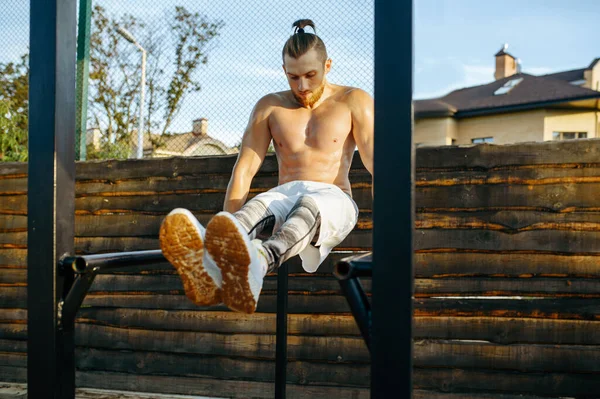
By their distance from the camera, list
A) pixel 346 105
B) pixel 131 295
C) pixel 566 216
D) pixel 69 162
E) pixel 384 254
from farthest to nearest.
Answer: pixel 131 295 < pixel 566 216 < pixel 346 105 < pixel 69 162 < pixel 384 254

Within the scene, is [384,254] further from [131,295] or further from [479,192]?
[131,295]

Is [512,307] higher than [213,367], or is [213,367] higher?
[512,307]

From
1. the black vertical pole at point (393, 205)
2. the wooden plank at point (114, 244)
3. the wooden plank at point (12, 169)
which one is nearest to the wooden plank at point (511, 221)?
the wooden plank at point (114, 244)

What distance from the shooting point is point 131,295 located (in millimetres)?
2836

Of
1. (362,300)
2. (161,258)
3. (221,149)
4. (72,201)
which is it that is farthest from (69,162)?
(221,149)

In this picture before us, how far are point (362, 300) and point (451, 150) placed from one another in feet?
4.98

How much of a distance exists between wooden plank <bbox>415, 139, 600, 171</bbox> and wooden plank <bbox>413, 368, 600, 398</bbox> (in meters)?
0.85

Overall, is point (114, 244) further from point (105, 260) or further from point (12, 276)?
Answer: point (105, 260)

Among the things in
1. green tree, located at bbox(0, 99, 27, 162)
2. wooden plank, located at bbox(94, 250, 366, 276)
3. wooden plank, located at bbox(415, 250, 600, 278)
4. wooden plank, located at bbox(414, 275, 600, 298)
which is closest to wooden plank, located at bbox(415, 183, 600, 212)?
wooden plank, located at bbox(415, 250, 600, 278)

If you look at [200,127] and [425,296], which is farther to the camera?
[200,127]

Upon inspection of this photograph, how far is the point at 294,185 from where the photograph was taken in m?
1.86

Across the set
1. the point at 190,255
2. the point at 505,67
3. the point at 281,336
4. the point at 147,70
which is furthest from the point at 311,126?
the point at 505,67

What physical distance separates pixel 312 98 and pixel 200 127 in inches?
43.6

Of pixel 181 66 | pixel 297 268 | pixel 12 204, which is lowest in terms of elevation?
pixel 297 268
